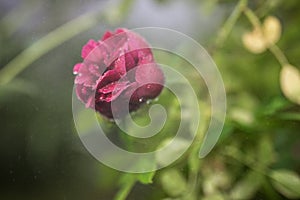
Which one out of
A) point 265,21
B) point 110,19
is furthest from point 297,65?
point 110,19

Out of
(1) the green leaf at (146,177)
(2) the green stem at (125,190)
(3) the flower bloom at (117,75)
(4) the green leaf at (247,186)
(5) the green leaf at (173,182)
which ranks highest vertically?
(3) the flower bloom at (117,75)

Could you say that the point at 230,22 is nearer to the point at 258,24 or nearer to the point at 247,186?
the point at 258,24

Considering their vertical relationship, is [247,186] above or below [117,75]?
below

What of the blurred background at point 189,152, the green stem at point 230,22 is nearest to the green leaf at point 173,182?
the blurred background at point 189,152

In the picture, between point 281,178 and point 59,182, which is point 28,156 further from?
point 281,178

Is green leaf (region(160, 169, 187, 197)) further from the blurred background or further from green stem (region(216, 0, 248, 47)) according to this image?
green stem (region(216, 0, 248, 47))

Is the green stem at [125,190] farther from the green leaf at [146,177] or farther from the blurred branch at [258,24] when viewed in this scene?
the blurred branch at [258,24]

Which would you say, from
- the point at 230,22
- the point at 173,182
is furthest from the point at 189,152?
the point at 230,22
